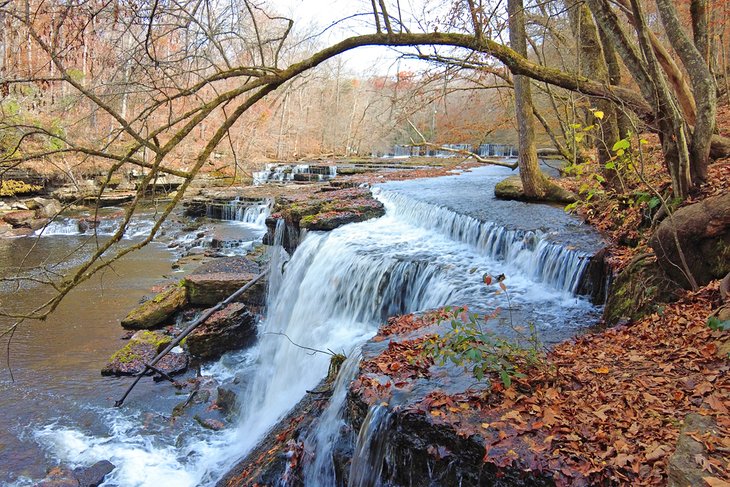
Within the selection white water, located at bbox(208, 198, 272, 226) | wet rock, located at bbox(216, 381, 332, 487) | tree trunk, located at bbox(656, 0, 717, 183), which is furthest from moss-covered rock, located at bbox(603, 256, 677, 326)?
white water, located at bbox(208, 198, 272, 226)

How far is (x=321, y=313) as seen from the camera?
8391 millimetres

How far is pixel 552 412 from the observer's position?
3.53 meters

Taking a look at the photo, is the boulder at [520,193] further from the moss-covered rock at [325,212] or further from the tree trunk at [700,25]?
the tree trunk at [700,25]

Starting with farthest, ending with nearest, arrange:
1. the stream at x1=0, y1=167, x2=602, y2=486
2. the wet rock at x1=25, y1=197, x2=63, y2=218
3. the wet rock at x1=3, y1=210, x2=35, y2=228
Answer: the wet rock at x1=25, y1=197, x2=63, y2=218 → the wet rock at x1=3, y1=210, x2=35, y2=228 → the stream at x1=0, y1=167, x2=602, y2=486

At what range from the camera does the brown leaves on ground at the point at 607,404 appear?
115 inches

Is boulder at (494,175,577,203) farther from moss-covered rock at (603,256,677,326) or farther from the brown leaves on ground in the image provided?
the brown leaves on ground

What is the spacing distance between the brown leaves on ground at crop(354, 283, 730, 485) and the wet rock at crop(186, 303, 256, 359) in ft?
18.8

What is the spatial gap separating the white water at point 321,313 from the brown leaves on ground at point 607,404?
1.56 metres

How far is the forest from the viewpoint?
3561 mm

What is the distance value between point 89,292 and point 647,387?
12.7 metres

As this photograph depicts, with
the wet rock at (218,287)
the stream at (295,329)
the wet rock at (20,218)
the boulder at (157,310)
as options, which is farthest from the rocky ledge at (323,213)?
the wet rock at (20,218)

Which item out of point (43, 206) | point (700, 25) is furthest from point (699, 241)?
point (43, 206)

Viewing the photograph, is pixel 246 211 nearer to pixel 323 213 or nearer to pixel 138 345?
pixel 323 213

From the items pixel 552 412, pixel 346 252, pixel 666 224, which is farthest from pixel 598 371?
pixel 346 252
